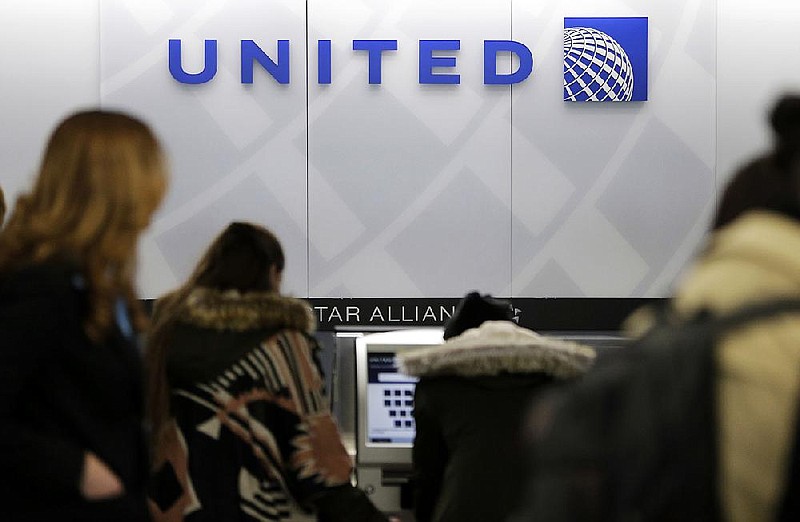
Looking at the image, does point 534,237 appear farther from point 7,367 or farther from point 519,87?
point 7,367

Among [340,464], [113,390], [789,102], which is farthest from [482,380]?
[789,102]

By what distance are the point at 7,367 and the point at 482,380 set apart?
1578 millimetres

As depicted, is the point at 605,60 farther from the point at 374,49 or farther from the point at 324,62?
the point at 324,62

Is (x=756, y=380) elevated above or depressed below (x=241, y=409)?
above

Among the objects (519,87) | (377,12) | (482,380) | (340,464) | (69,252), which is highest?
(377,12)

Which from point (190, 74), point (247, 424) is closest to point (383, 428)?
point (247, 424)

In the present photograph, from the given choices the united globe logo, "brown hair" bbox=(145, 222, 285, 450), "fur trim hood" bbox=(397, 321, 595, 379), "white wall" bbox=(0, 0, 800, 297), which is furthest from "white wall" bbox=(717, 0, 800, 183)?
"brown hair" bbox=(145, 222, 285, 450)

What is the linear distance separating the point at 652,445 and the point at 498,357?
6.14ft

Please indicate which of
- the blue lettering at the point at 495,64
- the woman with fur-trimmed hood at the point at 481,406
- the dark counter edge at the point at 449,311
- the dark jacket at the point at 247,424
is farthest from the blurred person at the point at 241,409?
the blue lettering at the point at 495,64

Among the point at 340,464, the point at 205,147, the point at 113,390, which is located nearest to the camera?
the point at 113,390

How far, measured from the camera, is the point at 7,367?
1.76 meters

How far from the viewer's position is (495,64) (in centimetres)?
599

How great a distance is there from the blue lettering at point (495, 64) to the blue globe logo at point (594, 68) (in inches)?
8.6

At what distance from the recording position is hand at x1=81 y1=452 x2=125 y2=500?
5.94ft
